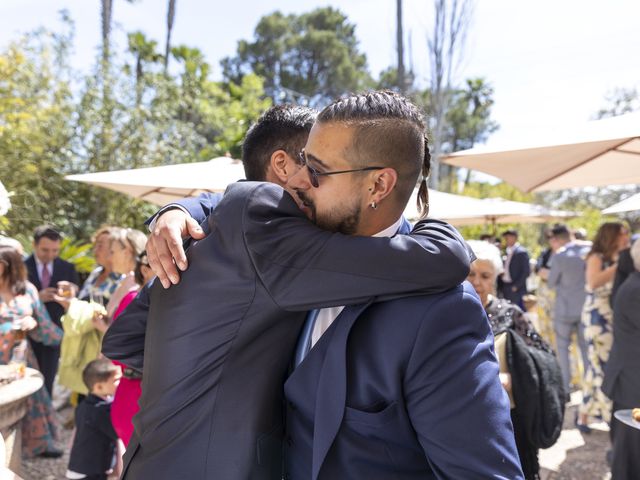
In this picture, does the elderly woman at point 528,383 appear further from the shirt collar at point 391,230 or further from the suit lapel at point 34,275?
the suit lapel at point 34,275

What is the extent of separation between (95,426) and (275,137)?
337 cm

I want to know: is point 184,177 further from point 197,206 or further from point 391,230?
point 391,230

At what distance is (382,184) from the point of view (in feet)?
5.14

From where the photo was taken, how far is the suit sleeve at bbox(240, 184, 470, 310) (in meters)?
1.40

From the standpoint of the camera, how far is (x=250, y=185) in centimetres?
154

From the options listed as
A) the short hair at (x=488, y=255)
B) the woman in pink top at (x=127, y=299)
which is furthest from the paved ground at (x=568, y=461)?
the short hair at (x=488, y=255)

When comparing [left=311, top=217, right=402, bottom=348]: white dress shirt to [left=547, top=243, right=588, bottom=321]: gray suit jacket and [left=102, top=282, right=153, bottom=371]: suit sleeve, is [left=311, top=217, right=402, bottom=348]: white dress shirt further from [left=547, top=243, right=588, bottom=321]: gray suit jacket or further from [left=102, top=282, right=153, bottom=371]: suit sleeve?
[left=547, top=243, right=588, bottom=321]: gray suit jacket

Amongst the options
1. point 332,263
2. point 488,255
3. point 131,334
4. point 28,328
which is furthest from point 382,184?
point 28,328

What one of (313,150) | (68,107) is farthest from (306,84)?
(313,150)

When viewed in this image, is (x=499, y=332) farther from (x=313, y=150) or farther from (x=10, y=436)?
(x=10, y=436)

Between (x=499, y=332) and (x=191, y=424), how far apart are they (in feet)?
7.41

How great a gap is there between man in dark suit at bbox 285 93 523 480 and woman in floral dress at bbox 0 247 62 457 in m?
4.08

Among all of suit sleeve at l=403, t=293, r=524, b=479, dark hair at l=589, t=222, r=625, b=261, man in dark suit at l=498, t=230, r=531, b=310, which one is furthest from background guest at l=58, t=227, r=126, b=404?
man in dark suit at l=498, t=230, r=531, b=310

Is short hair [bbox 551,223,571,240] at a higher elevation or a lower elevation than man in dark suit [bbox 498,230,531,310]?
higher
